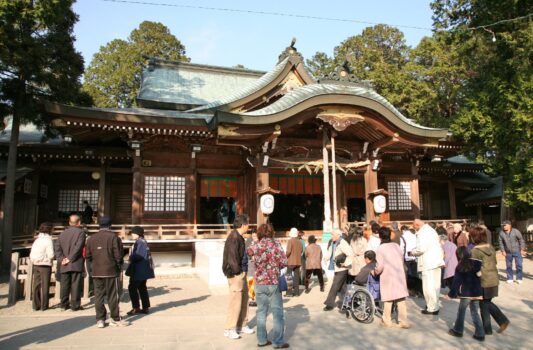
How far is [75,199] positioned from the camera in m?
15.9

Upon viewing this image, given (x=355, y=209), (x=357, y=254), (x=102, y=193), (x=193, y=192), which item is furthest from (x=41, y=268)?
(x=355, y=209)

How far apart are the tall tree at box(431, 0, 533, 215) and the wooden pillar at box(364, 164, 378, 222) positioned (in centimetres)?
Result: 375

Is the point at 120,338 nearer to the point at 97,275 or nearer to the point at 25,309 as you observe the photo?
the point at 97,275

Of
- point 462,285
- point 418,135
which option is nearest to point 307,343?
point 462,285

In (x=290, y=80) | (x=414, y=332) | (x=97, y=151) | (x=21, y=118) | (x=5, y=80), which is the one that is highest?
(x=290, y=80)

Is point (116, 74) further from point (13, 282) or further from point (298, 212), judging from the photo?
point (13, 282)

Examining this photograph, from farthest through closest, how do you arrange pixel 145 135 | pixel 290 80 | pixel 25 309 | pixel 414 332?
1. pixel 290 80
2. pixel 145 135
3. pixel 25 309
4. pixel 414 332

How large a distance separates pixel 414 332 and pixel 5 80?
13.3 m

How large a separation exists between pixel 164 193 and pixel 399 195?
32.2ft

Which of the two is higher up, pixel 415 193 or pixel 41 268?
pixel 415 193

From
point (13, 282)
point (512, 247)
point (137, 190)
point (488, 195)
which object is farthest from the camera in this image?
point (488, 195)

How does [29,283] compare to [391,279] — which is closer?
[391,279]

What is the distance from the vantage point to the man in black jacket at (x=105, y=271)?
611 centimetres

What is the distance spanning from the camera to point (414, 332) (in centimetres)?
586
